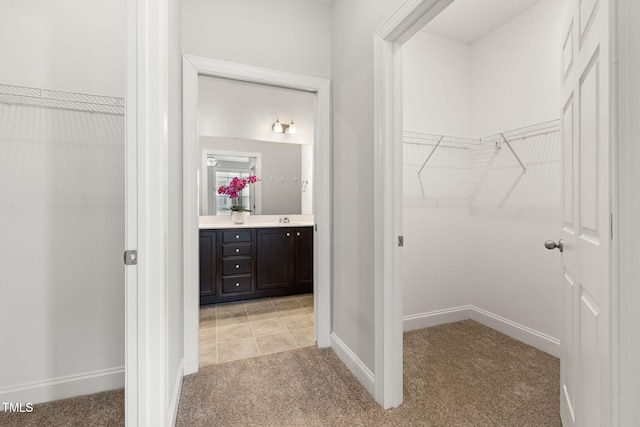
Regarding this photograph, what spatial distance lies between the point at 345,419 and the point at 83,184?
1.95 meters

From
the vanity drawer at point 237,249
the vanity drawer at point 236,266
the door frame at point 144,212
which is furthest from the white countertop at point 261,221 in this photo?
the door frame at point 144,212

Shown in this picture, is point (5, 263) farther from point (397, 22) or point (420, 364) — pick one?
point (420, 364)

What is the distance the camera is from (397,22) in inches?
56.8

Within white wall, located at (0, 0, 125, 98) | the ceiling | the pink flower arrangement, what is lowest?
the pink flower arrangement

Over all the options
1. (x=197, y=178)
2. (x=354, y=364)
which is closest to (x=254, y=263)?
(x=197, y=178)

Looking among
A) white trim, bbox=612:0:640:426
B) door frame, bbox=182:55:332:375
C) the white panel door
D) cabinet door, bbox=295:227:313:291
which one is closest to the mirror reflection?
cabinet door, bbox=295:227:313:291

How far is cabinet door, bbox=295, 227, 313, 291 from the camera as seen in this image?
138 inches

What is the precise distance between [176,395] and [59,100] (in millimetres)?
1754

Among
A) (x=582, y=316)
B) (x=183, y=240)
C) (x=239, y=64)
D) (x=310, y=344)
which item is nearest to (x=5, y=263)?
(x=183, y=240)

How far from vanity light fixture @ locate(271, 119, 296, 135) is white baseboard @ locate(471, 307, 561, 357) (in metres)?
3.04

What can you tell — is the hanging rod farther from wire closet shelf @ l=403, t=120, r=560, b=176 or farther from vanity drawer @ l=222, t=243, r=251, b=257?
vanity drawer @ l=222, t=243, r=251, b=257

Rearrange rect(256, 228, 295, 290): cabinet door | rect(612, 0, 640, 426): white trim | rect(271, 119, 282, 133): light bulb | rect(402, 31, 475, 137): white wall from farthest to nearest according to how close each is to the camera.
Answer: rect(271, 119, 282, 133): light bulb, rect(256, 228, 295, 290): cabinet door, rect(402, 31, 475, 137): white wall, rect(612, 0, 640, 426): white trim

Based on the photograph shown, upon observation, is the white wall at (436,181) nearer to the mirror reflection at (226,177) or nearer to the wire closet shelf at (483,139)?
the wire closet shelf at (483,139)

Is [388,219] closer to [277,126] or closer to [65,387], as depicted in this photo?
[65,387]
